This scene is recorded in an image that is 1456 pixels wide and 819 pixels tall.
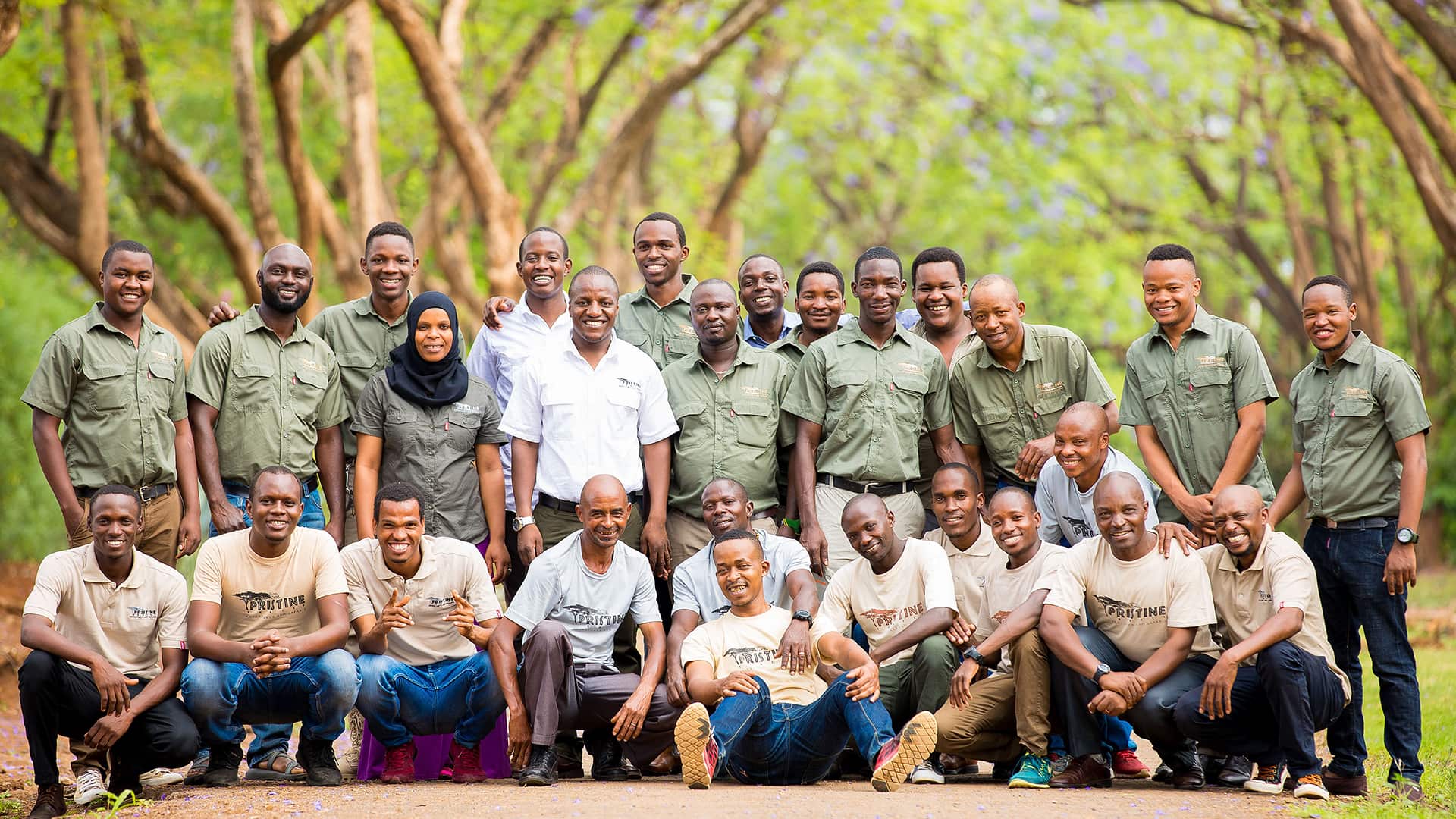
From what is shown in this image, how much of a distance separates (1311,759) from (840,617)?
211 centimetres

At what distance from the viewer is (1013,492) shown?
6.96 m

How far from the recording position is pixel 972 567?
7094 millimetres

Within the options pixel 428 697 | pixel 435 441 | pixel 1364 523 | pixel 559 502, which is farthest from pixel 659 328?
pixel 1364 523

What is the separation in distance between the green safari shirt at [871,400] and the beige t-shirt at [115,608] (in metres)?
3.12

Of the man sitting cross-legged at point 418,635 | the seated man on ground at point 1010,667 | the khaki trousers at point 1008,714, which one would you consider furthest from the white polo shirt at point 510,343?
the khaki trousers at point 1008,714

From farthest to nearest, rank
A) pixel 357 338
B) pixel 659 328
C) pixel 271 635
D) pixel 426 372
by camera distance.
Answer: pixel 659 328 → pixel 357 338 → pixel 426 372 → pixel 271 635

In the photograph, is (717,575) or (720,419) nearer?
(717,575)

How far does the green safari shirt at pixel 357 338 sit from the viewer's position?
7.80 meters

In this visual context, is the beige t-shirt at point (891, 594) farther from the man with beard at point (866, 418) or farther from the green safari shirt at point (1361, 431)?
the green safari shirt at point (1361, 431)

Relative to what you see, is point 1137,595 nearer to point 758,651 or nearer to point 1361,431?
point 1361,431

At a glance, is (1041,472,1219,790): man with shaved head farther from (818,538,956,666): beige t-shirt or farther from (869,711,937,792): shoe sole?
(869,711,937,792): shoe sole

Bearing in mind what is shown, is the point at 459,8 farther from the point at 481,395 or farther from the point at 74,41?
the point at 481,395

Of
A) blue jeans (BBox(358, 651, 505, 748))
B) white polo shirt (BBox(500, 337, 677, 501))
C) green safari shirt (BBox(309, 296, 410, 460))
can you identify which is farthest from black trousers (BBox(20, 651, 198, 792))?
white polo shirt (BBox(500, 337, 677, 501))

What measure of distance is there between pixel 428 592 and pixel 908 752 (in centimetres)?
239
